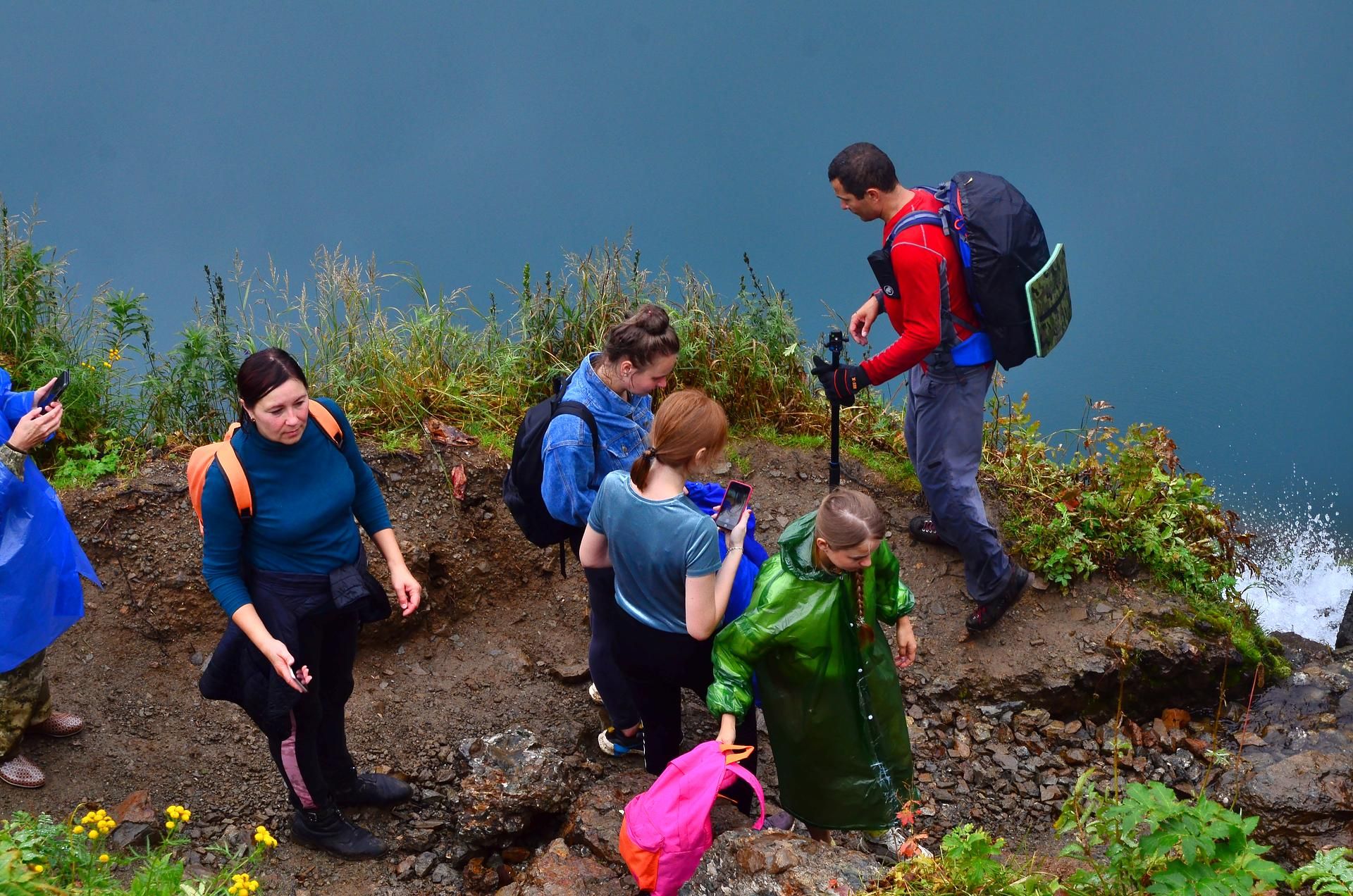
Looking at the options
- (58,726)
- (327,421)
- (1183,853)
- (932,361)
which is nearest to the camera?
(1183,853)

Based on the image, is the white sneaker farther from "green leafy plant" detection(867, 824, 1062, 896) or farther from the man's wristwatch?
the man's wristwatch

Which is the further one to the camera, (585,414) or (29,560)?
(29,560)

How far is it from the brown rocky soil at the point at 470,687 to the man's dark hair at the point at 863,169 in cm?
224

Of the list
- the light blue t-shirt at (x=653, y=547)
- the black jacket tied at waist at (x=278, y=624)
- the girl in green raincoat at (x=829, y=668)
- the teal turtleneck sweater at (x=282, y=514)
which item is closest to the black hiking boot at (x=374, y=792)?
the black jacket tied at waist at (x=278, y=624)

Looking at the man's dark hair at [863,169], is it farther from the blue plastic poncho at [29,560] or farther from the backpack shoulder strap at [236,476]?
the blue plastic poncho at [29,560]

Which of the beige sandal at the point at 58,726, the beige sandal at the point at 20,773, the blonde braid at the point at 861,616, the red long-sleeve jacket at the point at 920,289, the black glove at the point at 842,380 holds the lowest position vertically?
the beige sandal at the point at 20,773

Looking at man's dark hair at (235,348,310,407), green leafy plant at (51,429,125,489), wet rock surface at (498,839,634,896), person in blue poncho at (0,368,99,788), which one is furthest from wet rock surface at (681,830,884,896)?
green leafy plant at (51,429,125,489)

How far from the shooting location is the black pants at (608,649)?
352cm

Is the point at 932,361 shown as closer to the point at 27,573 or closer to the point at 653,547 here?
the point at 653,547

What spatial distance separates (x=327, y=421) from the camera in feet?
10.9

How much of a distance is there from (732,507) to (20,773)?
3129mm

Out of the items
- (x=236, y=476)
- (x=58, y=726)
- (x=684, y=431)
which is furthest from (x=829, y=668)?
(x=58, y=726)

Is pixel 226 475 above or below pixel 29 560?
above

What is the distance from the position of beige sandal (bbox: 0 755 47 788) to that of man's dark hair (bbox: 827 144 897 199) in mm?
4012
